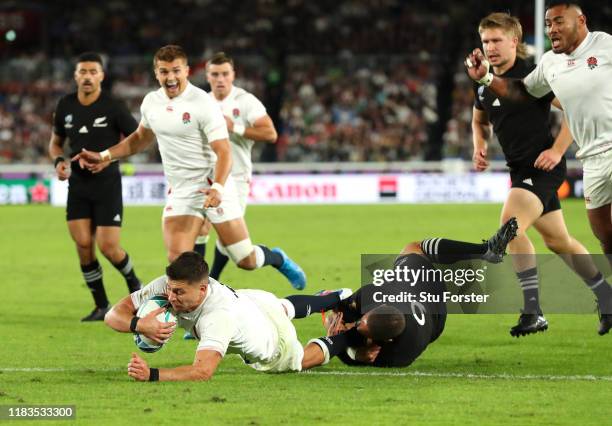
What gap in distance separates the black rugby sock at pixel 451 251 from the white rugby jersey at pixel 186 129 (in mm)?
2231

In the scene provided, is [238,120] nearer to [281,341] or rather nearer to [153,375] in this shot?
[281,341]

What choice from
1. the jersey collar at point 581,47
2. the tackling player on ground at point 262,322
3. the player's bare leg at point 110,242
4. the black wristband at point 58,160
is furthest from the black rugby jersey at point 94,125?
the jersey collar at point 581,47

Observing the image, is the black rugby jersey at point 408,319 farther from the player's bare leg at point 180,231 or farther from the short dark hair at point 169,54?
the short dark hair at point 169,54

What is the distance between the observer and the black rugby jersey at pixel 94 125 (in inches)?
455

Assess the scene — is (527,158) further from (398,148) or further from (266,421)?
(398,148)

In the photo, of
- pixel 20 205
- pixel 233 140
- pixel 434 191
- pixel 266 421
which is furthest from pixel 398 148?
pixel 266 421

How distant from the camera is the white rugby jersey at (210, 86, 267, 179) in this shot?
39.0ft

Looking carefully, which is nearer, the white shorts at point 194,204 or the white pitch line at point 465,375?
the white pitch line at point 465,375

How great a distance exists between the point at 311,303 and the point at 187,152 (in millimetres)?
2266

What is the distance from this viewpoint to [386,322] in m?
8.12

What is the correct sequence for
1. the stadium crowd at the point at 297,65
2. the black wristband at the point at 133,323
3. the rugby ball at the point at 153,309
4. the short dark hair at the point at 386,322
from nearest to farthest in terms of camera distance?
the rugby ball at the point at 153,309, the black wristband at the point at 133,323, the short dark hair at the point at 386,322, the stadium crowd at the point at 297,65

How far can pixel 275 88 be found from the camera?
3569 cm

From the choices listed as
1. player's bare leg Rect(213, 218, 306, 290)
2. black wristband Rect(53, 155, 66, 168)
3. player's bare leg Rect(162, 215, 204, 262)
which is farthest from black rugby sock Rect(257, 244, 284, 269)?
black wristband Rect(53, 155, 66, 168)

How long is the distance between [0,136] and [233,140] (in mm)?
25167
